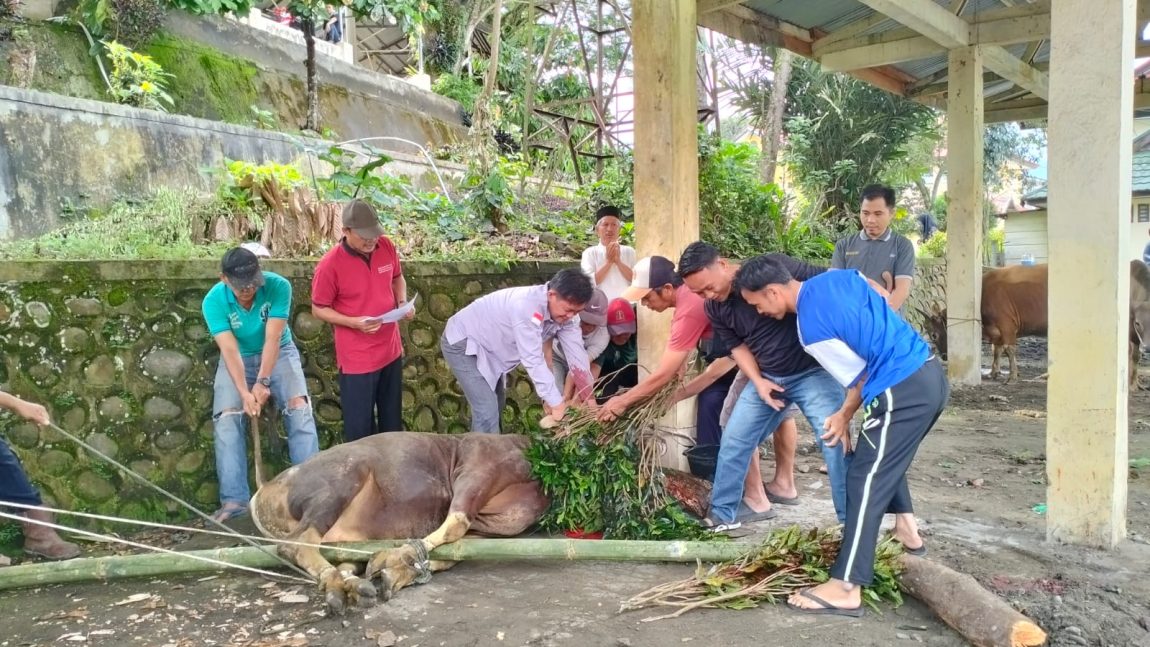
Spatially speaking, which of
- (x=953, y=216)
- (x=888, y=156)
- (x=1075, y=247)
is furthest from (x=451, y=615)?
(x=888, y=156)

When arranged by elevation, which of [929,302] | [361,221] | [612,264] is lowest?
[929,302]

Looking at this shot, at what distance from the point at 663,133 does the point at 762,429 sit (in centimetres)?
202

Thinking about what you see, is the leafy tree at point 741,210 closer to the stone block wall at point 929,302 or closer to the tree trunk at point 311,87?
the stone block wall at point 929,302

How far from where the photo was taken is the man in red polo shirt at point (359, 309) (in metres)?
5.21

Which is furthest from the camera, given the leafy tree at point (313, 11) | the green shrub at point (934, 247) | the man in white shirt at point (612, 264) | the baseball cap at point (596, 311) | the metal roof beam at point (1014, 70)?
the green shrub at point (934, 247)

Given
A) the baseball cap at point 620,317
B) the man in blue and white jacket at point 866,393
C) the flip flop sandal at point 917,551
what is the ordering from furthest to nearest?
the baseball cap at point 620,317 → the flip flop sandal at point 917,551 → the man in blue and white jacket at point 866,393

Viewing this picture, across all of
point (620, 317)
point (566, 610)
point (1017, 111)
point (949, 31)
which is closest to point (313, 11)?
point (620, 317)

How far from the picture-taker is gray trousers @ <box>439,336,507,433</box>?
526cm

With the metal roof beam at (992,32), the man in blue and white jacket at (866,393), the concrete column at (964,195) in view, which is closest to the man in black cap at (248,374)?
the man in blue and white jacket at (866,393)

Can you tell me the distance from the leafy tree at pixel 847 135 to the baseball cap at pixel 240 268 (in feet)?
38.7

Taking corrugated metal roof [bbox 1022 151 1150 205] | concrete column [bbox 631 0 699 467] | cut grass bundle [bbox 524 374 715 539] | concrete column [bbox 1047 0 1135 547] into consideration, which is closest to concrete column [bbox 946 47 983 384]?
concrete column [bbox 631 0 699 467]

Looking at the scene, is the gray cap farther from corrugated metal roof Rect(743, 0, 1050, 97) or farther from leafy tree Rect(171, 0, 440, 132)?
leafy tree Rect(171, 0, 440, 132)

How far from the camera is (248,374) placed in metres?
5.28

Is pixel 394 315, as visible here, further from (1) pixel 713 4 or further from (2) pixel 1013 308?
(2) pixel 1013 308
